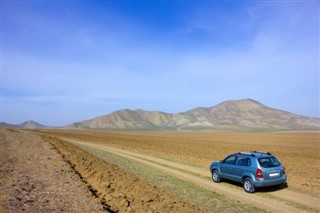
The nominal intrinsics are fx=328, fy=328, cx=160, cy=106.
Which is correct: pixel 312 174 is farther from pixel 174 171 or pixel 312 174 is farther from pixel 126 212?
pixel 126 212

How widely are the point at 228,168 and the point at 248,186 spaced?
1898 millimetres

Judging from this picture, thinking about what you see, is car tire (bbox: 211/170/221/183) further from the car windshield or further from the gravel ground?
the gravel ground

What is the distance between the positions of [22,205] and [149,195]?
5.04 m

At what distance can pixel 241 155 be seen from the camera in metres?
16.9

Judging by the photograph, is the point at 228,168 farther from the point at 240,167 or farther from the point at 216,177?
the point at 216,177

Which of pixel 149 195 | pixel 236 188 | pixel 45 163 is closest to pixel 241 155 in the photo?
pixel 236 188

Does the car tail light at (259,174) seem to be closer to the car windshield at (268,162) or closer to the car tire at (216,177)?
the car windshield at (268,162)

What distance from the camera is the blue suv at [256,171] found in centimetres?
1526

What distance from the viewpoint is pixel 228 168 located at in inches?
687

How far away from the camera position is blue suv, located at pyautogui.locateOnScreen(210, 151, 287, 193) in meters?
15.3

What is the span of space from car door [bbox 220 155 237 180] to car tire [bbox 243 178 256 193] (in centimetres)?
123

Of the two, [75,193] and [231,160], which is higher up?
[231,160]

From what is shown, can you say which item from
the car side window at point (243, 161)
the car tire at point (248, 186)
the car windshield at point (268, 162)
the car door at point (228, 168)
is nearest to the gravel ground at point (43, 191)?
the car tire at point (248, 186)

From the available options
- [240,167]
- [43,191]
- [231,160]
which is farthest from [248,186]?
[43,191]
